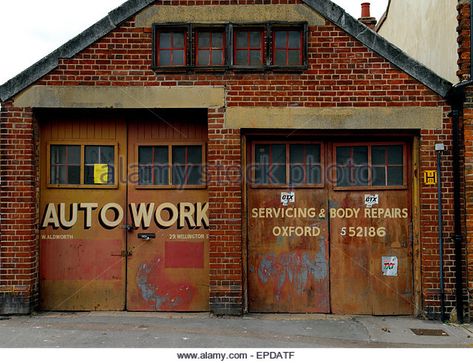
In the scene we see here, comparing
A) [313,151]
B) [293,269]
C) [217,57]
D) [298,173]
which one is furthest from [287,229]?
[217,57]

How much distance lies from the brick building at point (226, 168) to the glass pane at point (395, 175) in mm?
23

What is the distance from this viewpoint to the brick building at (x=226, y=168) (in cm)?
923

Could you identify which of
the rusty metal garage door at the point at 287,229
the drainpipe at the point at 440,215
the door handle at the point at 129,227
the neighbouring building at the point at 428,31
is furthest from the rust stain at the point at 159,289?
the neighbouring building at the point at 428,31

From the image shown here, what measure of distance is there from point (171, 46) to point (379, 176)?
392 centimetres

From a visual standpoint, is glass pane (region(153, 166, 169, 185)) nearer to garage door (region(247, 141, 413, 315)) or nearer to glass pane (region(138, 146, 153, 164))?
glass pane (region(138, 146, 153, 164))

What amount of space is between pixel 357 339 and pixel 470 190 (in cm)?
291

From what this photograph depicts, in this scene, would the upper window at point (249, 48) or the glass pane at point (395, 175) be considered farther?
the glass pane at point (395, 175)

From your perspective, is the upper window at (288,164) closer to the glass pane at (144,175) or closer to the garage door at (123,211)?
the garage door at (123,211)

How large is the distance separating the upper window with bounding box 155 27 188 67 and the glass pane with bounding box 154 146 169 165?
1.35m

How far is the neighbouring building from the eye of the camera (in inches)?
390

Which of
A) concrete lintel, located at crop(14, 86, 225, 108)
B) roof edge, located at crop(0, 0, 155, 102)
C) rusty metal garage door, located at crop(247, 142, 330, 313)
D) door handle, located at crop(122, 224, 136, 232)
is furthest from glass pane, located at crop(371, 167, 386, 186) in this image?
roof edge, located at crop(0, 0, 155, 102)

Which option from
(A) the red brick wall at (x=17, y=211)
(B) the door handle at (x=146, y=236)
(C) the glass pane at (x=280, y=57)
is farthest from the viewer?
(B) the door handle at (x=146, y=236)

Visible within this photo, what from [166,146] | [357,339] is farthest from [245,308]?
[166,146]

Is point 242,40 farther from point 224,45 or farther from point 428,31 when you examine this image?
point 428,31
